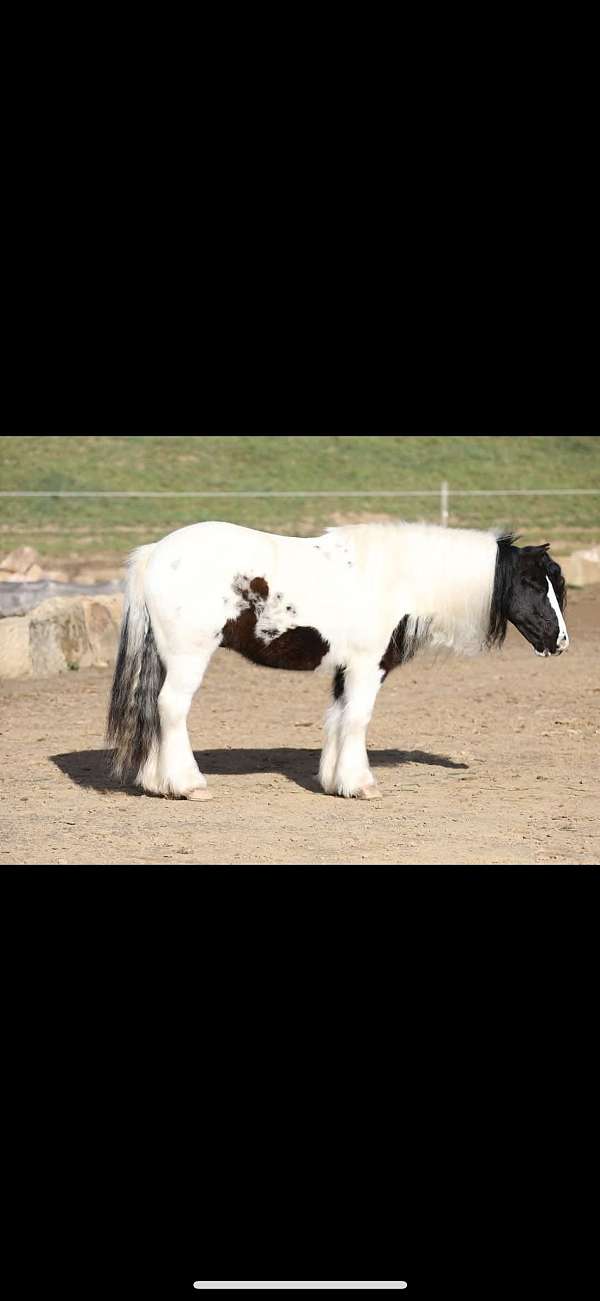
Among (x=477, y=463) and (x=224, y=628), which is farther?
(x=477, y=463)

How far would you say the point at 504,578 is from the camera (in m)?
7.71

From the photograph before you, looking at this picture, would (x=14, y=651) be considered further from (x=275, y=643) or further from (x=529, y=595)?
(x=529, y=595)

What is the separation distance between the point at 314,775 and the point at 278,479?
21016 millimetres

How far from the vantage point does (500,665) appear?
12133 millimetres

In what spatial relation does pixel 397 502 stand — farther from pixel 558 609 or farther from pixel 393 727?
pixel 558 609

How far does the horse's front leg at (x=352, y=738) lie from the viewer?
7594mm

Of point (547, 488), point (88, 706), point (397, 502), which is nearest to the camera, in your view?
point (88, 706)

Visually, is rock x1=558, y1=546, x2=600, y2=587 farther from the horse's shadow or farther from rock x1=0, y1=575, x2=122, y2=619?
the horse's shadow

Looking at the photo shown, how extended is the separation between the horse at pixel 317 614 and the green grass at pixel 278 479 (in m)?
15.0

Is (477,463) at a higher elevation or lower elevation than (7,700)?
higher

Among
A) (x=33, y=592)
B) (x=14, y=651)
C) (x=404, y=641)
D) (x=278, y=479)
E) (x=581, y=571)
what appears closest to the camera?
(x=404, y=641)

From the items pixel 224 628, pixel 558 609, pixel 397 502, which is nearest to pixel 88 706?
pixel 224 628

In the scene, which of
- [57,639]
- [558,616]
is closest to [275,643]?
[558,616]

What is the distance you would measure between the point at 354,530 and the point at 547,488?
21277mm
